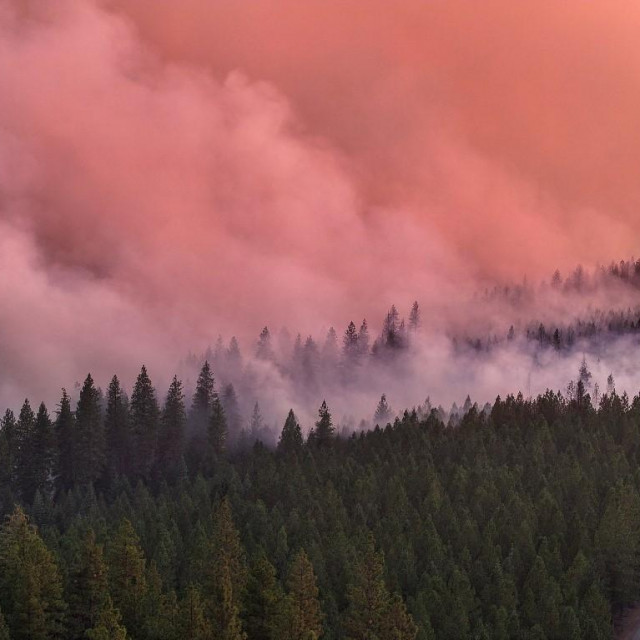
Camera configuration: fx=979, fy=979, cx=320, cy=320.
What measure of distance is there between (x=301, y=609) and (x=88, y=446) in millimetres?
105572

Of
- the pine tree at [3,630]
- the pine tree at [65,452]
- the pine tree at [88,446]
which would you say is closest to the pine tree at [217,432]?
the pine tree at [88,446]

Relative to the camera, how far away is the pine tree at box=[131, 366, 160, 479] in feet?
573

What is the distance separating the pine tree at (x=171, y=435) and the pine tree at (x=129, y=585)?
98924mm

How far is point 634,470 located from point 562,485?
11439 mm

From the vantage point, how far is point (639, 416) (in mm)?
149625

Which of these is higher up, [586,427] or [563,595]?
[586,427]

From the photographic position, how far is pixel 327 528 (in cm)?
10700

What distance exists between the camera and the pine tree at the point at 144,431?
573 feet

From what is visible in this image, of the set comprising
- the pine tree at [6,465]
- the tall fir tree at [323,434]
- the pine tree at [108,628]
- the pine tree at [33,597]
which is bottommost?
the pine tree at [108,628]

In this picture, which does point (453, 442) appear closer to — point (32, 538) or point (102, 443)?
point (102, 443)

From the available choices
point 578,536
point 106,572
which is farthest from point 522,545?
point 106,572

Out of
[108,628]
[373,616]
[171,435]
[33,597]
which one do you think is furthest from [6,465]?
[373,616]

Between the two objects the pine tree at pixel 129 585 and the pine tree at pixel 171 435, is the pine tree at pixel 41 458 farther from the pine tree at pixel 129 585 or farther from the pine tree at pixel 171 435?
the pine tree at pixel 129 585

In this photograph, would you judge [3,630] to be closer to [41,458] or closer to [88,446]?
[88,446]
